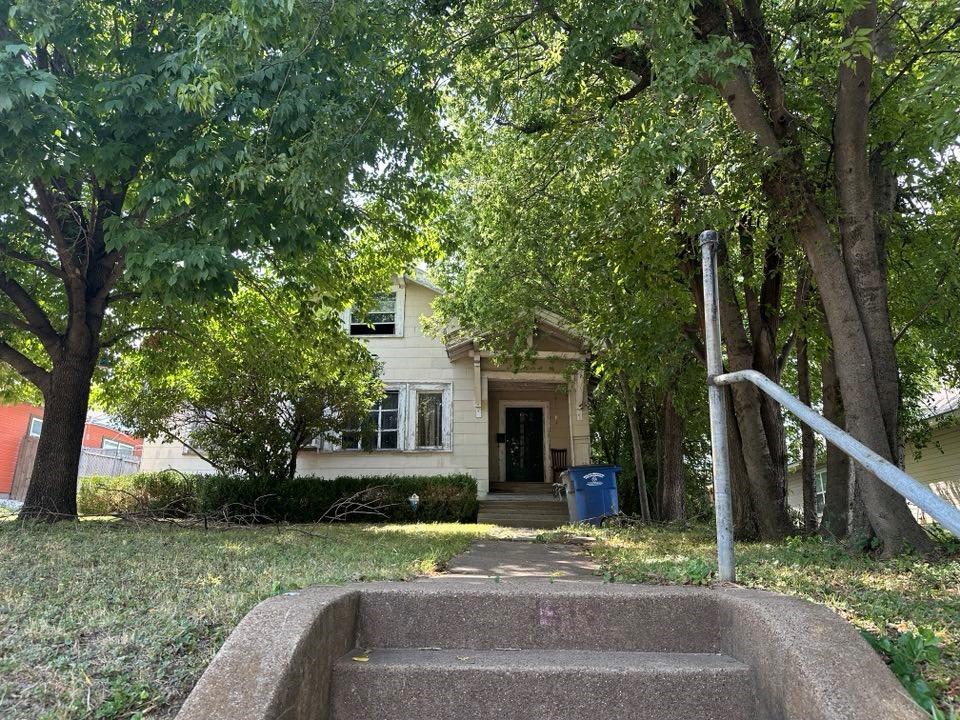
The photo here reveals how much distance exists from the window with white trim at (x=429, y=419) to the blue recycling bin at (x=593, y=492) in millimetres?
3736

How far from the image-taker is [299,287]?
1009 cm

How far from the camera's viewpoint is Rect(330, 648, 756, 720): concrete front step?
8.39ft

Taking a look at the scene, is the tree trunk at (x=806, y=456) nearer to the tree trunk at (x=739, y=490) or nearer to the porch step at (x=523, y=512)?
the tree trunk at (x=739, y=490)

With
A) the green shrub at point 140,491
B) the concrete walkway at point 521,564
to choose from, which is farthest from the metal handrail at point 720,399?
the green shrub at point 140,491

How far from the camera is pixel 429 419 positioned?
15586 mm

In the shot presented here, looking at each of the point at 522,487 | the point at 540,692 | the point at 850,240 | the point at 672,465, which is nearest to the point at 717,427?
the point at 540,692

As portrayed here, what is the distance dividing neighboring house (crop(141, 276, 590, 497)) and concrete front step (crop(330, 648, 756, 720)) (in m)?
11.5

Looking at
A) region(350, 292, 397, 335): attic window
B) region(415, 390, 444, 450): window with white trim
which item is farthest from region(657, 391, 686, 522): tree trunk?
region(350, 292, 397, 335): attic window

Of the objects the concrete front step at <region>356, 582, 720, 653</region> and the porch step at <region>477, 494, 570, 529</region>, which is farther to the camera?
the porch step at <region>477, 494, 570, 529</region>

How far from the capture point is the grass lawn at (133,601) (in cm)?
241

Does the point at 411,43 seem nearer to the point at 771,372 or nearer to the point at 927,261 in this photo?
the point at 771,372

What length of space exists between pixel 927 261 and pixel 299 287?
8.33 m

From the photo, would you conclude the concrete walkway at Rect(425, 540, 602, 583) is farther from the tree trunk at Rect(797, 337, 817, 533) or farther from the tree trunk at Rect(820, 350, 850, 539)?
the tree trunk at Rect(797, 337, 817, 533)

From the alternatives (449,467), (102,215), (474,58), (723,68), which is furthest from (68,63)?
(449,467)
